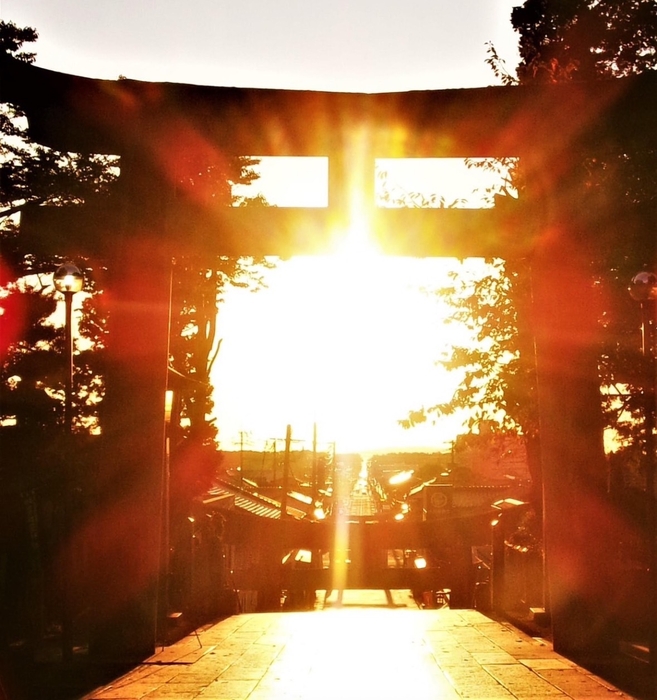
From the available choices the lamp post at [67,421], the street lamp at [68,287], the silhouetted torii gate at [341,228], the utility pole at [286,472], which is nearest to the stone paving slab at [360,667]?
the lamp post at [67,421]

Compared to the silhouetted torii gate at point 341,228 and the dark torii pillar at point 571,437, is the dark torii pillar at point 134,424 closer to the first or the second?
the silhouetted torii gate at point 341,228

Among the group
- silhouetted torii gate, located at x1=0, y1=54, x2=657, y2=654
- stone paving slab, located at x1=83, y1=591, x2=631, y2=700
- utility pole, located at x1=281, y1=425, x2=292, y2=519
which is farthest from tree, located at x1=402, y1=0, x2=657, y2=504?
utility pole, located at x1=281, y1=425, x2=292, y2=519

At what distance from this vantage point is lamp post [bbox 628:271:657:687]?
8102mm

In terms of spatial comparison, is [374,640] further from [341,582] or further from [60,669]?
[341,582]

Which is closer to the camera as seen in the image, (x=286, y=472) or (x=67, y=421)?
(x=67, y=421)

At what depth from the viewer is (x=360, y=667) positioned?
8.48 metres

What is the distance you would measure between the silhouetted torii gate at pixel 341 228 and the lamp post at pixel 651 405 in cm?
73

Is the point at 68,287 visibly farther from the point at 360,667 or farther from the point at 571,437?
the point at 571,437

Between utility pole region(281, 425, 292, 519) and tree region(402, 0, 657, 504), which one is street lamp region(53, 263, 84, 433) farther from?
utility pole region(281, 425, 292, 519)

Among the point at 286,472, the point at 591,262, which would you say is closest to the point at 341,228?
A: the point at 591,262

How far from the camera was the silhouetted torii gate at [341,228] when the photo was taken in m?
9.79

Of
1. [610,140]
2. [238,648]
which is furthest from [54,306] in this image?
[610,140]

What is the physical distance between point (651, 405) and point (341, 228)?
4202mm

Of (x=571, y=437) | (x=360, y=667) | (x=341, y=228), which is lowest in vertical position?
(x=360, y=667)
